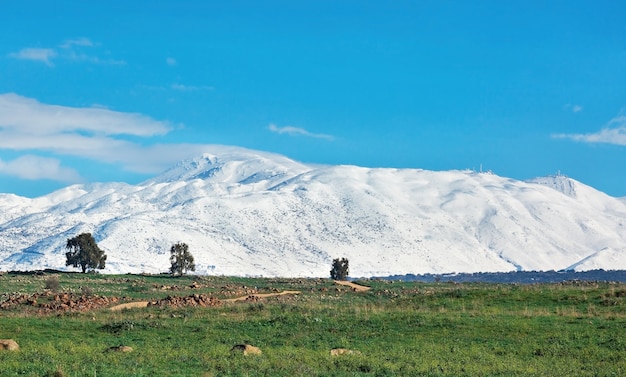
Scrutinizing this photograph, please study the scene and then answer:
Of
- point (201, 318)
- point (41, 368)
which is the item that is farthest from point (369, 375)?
point (201, 318)

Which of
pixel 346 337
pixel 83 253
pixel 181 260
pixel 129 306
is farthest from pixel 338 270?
pixel 346 337

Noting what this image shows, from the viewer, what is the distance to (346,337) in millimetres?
37344

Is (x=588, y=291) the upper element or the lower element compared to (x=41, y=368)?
upper

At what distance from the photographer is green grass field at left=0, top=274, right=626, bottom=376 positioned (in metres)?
28.7

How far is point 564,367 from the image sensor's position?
1179 inches

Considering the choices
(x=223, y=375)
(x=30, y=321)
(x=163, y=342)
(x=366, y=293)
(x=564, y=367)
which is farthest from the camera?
(x=366, y=293)

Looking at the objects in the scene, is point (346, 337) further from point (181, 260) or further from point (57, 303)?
point (181, 260)

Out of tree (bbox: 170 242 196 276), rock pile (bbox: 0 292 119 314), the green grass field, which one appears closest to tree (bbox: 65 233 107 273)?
tree (bbox: 170 242 196 276)

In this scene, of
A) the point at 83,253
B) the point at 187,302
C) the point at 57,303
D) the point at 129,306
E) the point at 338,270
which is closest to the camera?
the point at 57,303

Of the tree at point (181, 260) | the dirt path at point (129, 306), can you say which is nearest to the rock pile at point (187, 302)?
the dirt path at point (129, 306)

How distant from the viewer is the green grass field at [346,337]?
2870 centimetres

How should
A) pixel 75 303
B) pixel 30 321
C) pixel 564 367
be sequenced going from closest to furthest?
pixel 564 367
pixel 30 321
pixel 75 303

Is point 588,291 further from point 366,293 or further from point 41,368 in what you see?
point 41,368

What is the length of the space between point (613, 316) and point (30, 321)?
29876mm
